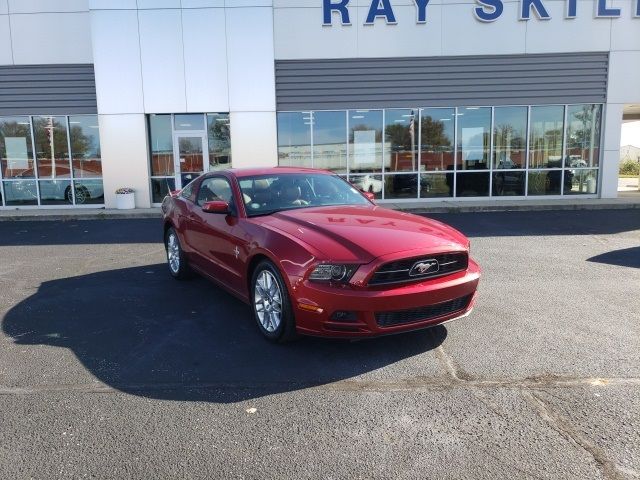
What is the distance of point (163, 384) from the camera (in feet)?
12.4

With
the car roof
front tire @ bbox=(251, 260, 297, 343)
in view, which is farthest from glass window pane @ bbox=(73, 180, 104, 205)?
front tire @ bbox=(251, 260, 297, 343)

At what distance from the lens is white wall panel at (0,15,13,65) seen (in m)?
15.4

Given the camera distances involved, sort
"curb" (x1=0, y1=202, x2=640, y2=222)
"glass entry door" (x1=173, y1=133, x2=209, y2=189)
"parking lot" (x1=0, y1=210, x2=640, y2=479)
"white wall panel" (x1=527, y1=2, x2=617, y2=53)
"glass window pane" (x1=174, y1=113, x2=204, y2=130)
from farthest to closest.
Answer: "glass entry door" (x1=173, y1=133, x2=209, y2=189) < "glass window pane" (x1=174, y1=113, x2=204, y2=130) < "white wall panel" (x1=527, y1=2, x2=617, y2=53) < "curb" (x1=0, y1=202, x2=640, y2=222) < "parking lot" (x1=0, y1=210, x2=640, y2=479)

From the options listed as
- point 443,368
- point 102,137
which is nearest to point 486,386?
point 443,368

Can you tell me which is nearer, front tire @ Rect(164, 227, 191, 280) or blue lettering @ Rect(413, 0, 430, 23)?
front tire @ Rect(164, 227, 191, 280)

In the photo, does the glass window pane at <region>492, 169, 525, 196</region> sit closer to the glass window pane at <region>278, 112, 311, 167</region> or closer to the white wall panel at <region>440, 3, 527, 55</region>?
the white wall panel at <region>440, 3, 527, 55</region>

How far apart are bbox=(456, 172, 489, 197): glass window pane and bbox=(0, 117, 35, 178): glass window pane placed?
547 inches

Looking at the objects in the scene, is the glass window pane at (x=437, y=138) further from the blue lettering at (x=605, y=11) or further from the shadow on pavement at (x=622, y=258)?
the shadow on pavement at (x=622, y=258)

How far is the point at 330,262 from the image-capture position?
13.3 ft

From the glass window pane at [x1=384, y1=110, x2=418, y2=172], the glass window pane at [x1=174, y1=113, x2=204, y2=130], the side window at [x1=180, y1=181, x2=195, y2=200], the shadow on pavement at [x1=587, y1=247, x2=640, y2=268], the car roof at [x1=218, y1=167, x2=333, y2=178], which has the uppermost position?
A: the glass window pane at [x1=174, y1=113, x2=204, y2=130]

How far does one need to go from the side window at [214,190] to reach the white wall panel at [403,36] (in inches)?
423

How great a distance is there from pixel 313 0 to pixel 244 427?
→ 1470 centimetres

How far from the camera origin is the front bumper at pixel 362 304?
3975mm

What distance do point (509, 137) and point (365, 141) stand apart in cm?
466
